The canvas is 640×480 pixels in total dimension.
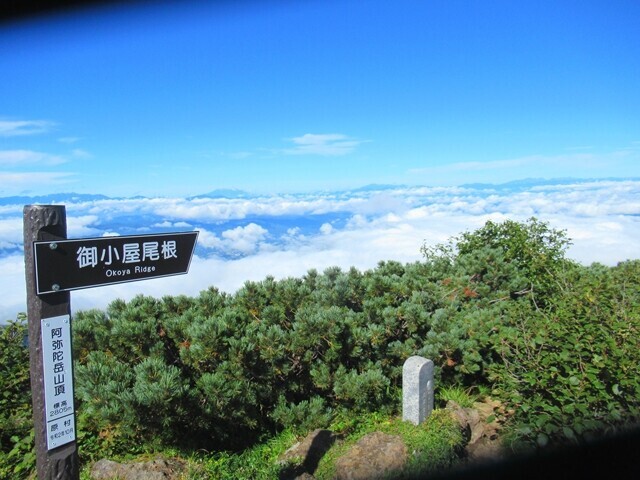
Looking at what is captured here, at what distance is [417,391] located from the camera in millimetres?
4031

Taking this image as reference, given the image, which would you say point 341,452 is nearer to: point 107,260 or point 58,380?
point 58,380

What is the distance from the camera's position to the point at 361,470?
343 centimetres

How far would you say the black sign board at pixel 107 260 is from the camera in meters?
2.35

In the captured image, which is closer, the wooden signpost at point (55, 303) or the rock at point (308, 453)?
the wooden signpost at point (55, 303)

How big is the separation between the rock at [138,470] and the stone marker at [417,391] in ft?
5.77

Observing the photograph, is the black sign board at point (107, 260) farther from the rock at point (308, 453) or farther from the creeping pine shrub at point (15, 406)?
the creeping pine shrub at point (15, 406)

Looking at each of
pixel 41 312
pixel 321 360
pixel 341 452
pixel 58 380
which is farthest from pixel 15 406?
pixel 341 452

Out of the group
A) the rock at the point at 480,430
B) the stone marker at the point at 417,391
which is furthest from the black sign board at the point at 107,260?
the rock at the point at 480,430

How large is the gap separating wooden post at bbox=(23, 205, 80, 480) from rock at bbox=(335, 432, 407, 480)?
5.75ft

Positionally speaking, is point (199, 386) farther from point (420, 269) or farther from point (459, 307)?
point (420, 269)

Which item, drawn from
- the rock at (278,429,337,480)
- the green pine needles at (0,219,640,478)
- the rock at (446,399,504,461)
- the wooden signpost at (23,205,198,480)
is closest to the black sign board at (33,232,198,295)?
the wooden signpost at (23,205,198,480)

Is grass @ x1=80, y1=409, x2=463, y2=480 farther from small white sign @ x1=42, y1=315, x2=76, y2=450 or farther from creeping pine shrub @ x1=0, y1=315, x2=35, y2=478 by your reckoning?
small white sign @ x1=42, y1=315, x2=76, y2=450

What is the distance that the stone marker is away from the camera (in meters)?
4.05

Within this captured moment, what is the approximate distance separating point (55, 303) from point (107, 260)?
0.99ft
